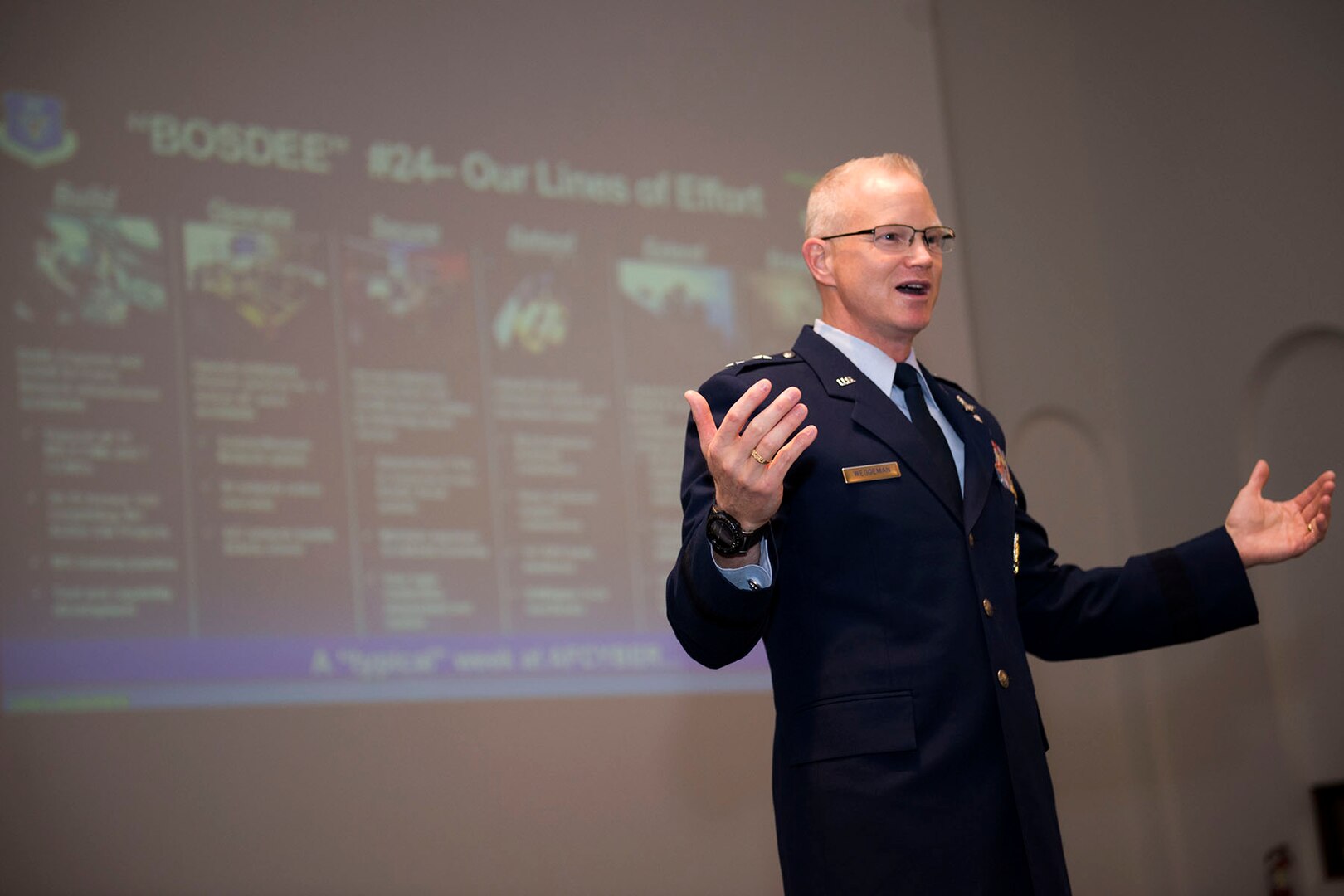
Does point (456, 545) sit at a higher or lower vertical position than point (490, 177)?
lower

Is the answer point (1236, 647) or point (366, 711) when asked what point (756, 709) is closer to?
point (366, 711)

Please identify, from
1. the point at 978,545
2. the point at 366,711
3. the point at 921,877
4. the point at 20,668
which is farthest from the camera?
the point at 366,711

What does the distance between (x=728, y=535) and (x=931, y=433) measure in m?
0.52

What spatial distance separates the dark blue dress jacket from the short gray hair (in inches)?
10.7

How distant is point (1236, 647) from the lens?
15.5 ft

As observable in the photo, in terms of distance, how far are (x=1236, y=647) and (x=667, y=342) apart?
235cm

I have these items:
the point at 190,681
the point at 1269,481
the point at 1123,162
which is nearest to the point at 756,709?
the point at 190,681

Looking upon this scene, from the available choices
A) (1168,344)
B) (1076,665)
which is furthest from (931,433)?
(1168,344)

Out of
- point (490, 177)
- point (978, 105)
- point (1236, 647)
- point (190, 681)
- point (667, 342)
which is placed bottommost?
point (1236, 647)

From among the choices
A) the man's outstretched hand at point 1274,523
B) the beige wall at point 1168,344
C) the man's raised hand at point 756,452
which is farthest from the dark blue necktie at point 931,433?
the beige wall at point 1168,344

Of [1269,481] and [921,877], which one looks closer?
[921,877]

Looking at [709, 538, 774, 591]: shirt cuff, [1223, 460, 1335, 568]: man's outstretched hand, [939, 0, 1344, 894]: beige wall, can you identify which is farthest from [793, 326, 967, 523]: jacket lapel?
[939, 0, 1344, 894]: beige wall

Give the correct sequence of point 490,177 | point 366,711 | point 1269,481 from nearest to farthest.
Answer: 1. point 366,711
2. point 490,177
3. point 1269,481

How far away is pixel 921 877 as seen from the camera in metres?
1.69
